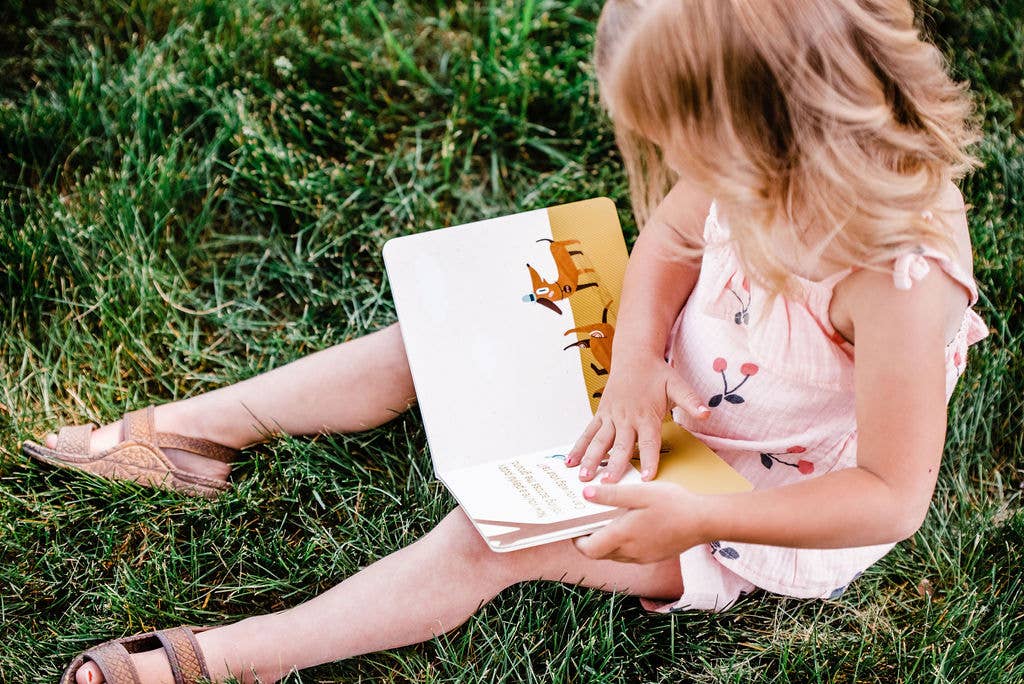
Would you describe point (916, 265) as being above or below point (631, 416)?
above

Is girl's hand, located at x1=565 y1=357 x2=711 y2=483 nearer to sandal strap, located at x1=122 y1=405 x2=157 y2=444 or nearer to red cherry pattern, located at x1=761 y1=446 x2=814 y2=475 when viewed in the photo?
red cherry pattern, located at x1=761 y1=446 x2=814 y2=475

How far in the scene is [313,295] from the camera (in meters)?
1.75

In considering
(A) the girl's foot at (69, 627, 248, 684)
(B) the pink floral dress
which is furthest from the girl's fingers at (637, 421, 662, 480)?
(A) the girl's foot at (69, 627, 248, 684)

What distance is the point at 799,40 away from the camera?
0.90 metres

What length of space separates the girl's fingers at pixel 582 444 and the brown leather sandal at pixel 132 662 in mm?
555

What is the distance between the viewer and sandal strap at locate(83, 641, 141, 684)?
1220mm

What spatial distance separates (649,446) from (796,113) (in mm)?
472

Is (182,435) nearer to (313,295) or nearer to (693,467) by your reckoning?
(313,295)

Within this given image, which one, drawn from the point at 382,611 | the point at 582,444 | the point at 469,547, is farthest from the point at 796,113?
the point at 382,611

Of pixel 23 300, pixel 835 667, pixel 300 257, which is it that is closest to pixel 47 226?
pixel 23 300


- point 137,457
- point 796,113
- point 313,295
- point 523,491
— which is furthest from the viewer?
point 313,295

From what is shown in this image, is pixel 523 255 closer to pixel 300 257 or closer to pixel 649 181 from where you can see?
pixel 649 181

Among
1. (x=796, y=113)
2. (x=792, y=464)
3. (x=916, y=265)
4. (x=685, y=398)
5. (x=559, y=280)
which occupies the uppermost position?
(x=796, y=113)

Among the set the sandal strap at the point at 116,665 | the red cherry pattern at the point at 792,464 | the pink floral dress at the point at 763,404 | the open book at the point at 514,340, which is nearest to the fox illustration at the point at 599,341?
the open book at the point at 514,340
